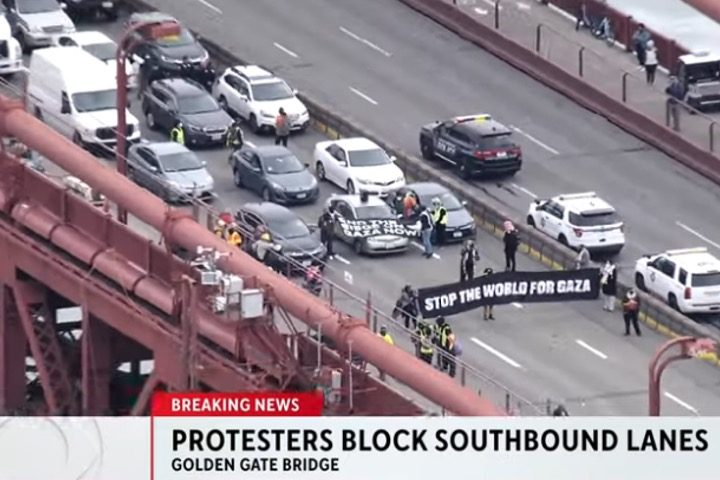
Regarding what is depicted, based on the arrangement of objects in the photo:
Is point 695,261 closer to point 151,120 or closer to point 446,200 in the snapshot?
point 446,200

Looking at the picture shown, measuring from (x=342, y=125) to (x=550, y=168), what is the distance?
579cm

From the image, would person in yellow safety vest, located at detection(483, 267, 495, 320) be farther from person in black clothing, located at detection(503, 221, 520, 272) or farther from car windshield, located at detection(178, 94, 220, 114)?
car windshield, located at detection(178, 94, 220, 114)

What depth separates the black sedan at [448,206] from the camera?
84500 millimetres

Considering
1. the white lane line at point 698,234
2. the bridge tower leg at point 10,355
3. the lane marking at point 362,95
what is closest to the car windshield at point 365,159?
the lane marking at point 362,95

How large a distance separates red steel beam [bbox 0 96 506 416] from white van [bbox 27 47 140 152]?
1744cm

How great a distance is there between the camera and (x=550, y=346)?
7862 cm

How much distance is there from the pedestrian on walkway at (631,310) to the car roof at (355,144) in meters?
10.8

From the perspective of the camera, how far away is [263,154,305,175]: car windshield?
86.2 m

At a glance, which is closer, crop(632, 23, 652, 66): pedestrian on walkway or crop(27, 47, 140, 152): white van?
crop(27, 47, 140, 152): white van

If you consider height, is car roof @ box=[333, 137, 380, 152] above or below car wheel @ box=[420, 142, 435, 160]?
above

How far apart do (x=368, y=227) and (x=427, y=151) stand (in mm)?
7872

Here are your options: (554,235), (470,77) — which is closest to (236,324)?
(554,235)

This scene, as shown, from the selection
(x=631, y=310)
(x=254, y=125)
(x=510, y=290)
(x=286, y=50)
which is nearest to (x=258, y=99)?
(x=254, y=125)

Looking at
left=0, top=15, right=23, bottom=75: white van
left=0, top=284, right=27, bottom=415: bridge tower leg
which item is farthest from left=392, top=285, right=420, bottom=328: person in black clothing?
left=0, top=15, right=23, bottom=75: white van
